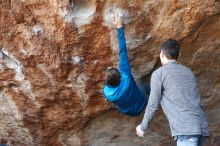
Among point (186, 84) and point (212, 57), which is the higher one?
point (212, 57)

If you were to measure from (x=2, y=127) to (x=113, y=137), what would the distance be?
2.94 ft

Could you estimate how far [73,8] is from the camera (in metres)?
3.33

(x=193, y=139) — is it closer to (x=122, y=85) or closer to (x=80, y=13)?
(x=122, y=85)

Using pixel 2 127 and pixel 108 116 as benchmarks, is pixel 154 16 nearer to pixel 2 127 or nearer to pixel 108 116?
pixel 108 116

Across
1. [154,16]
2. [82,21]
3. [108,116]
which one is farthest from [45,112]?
[154,16]

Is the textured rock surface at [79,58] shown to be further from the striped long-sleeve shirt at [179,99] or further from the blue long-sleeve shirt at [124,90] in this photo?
the striped long-sleeve shirt at [179,99]

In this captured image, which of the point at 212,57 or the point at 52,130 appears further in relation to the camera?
the point at 52,130

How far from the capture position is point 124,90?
3.26 metres

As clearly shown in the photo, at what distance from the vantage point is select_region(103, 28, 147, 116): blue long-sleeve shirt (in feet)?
10.7

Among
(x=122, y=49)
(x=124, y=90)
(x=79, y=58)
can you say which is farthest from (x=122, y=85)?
(x=79, y=58)

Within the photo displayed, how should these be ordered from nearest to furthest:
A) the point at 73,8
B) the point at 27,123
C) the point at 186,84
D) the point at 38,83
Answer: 1. the point at 186,84
2. the point at 73,8
3. the point at 38,83
4. the point at 27,123

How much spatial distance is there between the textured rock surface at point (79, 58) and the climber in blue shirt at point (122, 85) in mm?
162

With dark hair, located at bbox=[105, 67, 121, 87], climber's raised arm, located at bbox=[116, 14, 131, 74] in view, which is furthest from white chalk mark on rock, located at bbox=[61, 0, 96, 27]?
dark hair, located at bbox=[105, 67, 121, 87]

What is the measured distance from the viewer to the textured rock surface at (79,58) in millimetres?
3355
